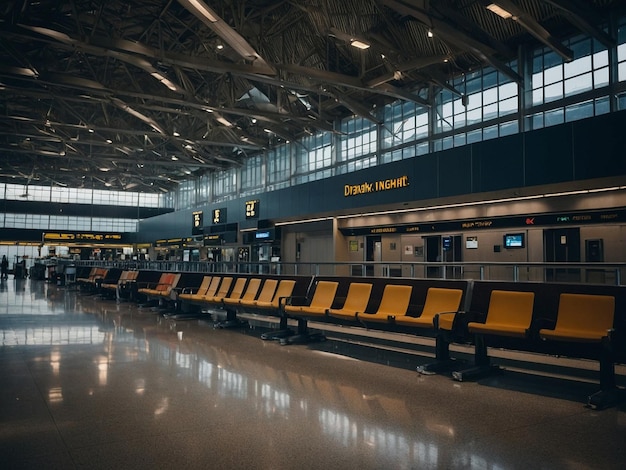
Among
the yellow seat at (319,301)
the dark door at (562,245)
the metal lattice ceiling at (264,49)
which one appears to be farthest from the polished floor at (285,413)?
the metal lattice ceiling at (264,49)

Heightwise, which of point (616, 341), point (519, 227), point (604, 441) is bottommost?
point (604, 441)

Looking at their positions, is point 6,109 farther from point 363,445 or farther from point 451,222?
point 363,445

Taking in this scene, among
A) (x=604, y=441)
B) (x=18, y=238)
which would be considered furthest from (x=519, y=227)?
(x=18, y=238)

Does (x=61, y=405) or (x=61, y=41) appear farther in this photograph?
(x=61, y=41)

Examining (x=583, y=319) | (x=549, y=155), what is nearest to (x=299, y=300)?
(x=583, y=319)

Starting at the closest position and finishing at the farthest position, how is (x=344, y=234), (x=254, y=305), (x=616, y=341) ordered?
(x=616, y=341)
(x=254, y=305)
(x=344, y=234)

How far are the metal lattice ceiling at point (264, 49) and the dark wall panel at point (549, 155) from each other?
3.54 meters

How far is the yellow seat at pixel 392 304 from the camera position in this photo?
7449mm

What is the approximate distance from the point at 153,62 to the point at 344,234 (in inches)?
419

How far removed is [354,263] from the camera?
9.57 m

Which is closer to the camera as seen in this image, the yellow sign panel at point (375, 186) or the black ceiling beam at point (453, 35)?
the black ceiling beam at point (453, 35)

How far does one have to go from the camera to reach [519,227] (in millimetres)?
15328

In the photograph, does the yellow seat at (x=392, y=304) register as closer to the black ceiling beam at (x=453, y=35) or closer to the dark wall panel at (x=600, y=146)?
the dark wall panel at (x=600, y=146)

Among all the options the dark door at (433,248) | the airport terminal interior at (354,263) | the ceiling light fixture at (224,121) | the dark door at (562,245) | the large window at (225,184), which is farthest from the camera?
the large window at (225,184)
